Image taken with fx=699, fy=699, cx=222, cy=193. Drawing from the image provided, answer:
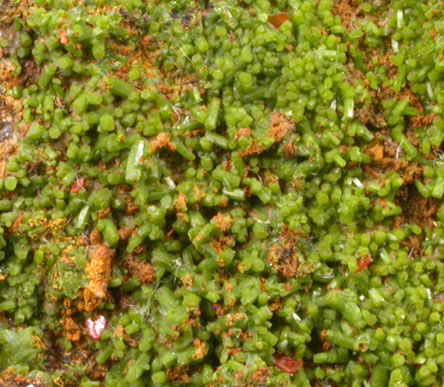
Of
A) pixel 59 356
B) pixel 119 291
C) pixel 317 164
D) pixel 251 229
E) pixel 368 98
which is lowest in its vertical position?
pixel 59 356

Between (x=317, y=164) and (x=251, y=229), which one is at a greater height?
(x=317, y=164)

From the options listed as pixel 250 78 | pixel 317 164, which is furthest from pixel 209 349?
pixel 250 78

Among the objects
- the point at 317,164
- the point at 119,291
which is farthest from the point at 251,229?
the point at 119,291

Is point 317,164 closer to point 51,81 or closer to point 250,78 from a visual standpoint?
point 250,78

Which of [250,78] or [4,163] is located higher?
[250,78]

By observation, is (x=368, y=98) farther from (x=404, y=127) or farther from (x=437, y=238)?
(x=437, y=238)

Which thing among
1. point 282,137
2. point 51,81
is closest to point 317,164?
point 282,137

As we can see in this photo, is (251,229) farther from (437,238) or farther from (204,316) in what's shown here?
(437,238)

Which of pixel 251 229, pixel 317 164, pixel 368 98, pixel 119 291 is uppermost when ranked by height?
pixel 368 98

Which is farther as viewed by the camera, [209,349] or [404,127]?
[404,127]
